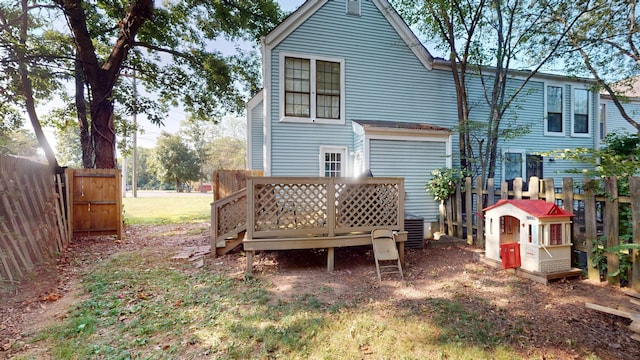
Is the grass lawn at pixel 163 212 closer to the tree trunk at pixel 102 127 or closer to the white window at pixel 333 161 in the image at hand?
the tree trunk at pixel 102 127

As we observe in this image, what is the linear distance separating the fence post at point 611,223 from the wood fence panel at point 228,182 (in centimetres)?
743

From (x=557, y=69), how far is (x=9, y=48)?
625 inches

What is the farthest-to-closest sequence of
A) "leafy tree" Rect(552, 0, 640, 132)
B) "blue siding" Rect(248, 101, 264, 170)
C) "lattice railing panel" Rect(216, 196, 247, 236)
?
"blue siding" Rect(248, 101, 264, 170), "leafy tree" Rect(552, 0, 640, 132), "lattice railing panel" Rect(216, 196, 247, 236)

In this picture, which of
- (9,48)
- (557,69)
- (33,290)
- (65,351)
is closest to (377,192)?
(65,351)

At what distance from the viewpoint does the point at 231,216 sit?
Result: 6199 millimetres

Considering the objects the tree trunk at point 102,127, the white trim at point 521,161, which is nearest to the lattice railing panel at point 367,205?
the white trim at point 521,161

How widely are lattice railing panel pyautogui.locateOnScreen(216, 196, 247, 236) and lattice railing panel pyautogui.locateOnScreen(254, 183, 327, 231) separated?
3.86 ft

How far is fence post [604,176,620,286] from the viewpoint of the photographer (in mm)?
4035

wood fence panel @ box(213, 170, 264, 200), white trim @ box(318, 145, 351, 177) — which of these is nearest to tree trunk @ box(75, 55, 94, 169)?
wood fence panel @ box(213, 170, 264, 200)

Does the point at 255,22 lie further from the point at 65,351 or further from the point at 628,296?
the point at 628,296

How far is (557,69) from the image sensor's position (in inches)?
354

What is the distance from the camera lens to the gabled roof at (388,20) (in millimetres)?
8070

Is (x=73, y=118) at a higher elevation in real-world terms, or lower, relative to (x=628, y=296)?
higher

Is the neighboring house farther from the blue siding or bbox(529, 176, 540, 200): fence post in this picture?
bbox(529, 176, 540, 200): fence post
